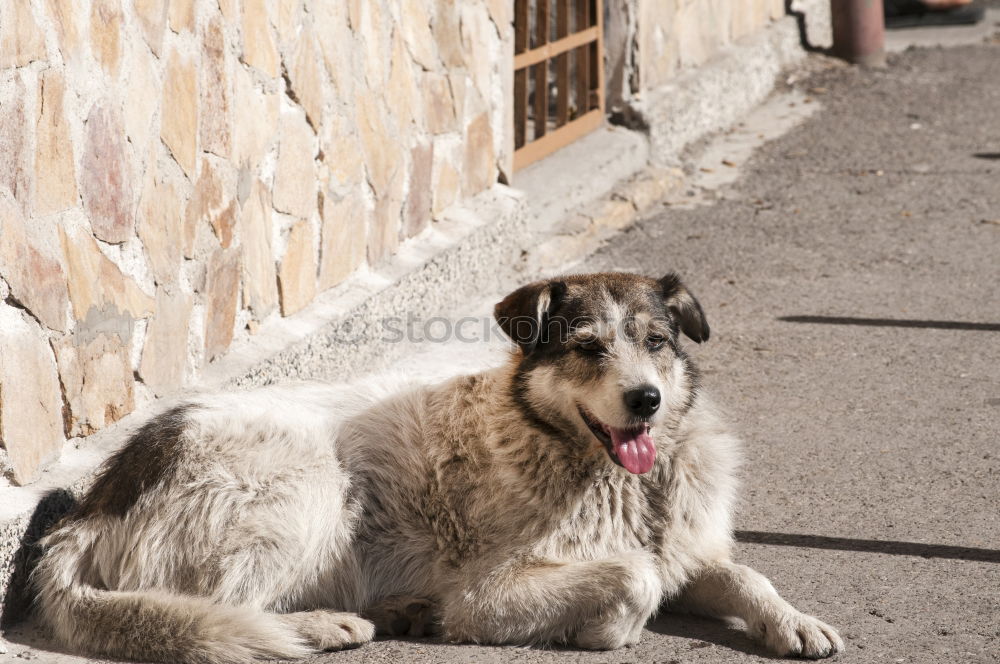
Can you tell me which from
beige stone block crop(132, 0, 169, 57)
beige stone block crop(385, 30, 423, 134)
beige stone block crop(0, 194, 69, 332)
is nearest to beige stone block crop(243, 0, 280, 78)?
beige stone block crop(132, 0, 169, 57)

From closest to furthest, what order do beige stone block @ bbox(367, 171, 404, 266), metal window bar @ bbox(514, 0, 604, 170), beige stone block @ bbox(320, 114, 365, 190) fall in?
beige stone block @ bbox(320, 114, 365, 190) → beige stone block @ bbox(367, 171, 404, 266) → metal window bar @ bbox(514, 0, 604, 170)

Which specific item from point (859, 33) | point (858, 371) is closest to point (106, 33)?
point (858, 371)

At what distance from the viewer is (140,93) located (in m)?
4.67

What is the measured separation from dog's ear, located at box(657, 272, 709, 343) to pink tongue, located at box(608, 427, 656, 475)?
522 millimetres

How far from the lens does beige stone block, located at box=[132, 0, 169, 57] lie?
182 inches

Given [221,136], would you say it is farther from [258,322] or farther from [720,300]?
[720,300]

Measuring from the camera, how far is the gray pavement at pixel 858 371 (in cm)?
409

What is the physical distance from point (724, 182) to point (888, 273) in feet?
7.85

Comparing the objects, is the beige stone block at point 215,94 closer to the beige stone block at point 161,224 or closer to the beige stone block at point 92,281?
the beige stone block at point 161,224

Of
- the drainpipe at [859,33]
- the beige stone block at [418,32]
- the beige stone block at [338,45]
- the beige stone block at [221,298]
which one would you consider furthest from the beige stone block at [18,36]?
the drainpipe at [859,33]

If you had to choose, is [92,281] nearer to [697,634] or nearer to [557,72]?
[697,634]

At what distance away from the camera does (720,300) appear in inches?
297

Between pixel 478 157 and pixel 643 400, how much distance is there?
3.88 metres

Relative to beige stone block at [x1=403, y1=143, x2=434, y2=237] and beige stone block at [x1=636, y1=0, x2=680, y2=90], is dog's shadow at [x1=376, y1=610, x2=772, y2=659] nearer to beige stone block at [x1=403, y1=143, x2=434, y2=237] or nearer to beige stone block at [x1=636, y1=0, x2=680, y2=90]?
A: beige stone block at [x1=403, y1=143, x2=434, y2=237]
